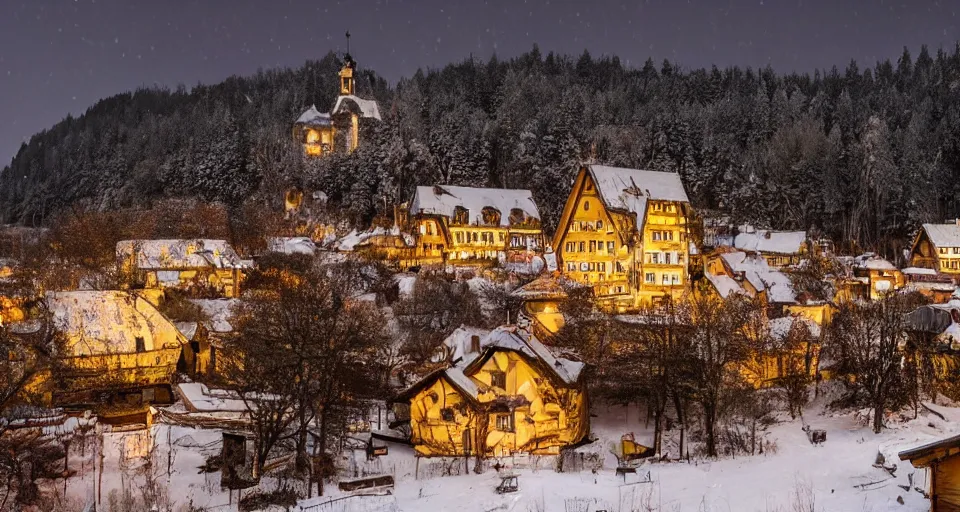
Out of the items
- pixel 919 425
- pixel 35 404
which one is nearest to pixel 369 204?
pixel 35 404

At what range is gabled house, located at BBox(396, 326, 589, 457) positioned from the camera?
33.2 m

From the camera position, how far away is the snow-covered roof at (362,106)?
11250cm

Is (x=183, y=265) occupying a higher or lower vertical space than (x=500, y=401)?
higher

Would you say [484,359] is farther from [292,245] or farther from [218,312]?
[292,245]

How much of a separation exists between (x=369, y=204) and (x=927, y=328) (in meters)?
56.5

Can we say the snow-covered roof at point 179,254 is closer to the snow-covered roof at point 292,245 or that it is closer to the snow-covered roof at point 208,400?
the snow-covered roof at point 292,245

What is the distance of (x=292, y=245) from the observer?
242 feet

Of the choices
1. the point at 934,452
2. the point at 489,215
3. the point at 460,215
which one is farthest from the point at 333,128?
the point at 934,452

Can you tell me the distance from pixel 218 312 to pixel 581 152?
4795cm

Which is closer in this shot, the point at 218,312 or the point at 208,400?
the point at 208,400

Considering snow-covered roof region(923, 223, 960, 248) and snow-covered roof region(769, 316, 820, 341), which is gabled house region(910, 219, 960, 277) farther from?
snow-covered roof region(769, 316, 820, 341)

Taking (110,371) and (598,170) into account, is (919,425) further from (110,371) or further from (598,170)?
(598,170)

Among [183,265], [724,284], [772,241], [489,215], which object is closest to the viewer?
[724,284]

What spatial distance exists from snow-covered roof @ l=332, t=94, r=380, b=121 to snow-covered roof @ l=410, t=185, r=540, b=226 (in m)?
40.0
